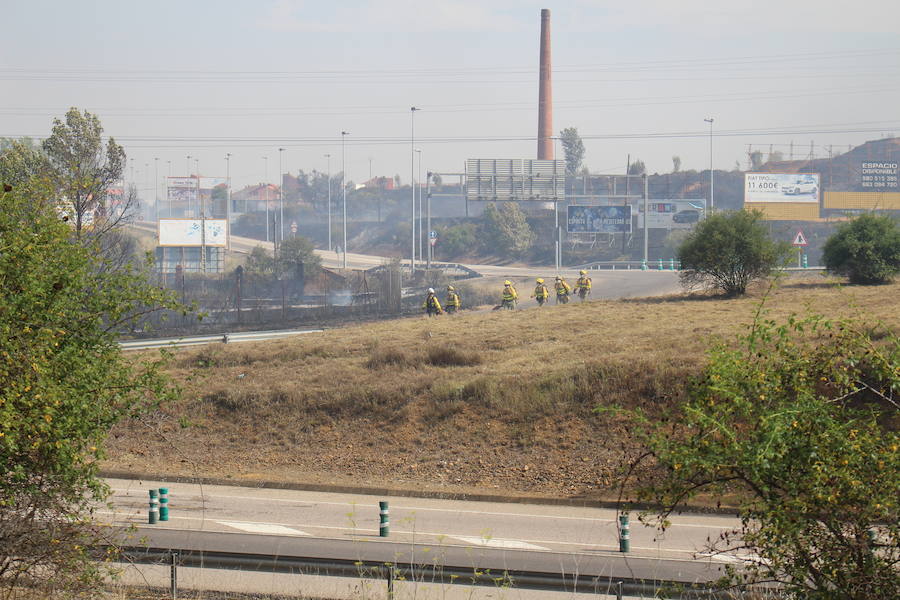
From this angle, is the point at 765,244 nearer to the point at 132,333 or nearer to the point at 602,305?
the point at 602,305

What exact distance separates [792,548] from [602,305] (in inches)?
1071

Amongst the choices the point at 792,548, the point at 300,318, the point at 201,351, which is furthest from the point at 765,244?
the point at 792,548

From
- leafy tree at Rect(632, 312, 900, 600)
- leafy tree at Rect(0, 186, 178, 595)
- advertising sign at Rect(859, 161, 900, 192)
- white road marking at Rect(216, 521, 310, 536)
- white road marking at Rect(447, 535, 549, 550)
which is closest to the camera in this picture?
leafy tree at Rect(632, 312, 900, 600)

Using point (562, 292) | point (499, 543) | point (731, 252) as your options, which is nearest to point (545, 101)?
point (562, 292)

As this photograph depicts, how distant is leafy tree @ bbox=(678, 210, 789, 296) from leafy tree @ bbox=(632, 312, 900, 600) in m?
26.0

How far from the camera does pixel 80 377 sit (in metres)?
9.31

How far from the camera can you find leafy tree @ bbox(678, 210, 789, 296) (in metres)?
31.5

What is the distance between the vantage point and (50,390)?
329 inches

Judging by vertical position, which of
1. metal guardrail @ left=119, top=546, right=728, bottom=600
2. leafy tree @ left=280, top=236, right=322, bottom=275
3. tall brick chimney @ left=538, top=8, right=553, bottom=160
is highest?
tall brick chimney @ left=538, top=8, right=553, bottom=160

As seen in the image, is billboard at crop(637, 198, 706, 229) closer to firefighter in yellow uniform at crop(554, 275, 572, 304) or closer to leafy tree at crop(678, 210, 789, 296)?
firefighter in yellow uniform at crop(554, 275, 572, 304)

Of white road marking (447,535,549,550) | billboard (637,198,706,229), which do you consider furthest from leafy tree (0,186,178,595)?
billboard (637,198,706,229)

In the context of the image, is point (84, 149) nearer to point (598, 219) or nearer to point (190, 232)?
point (190, 232)

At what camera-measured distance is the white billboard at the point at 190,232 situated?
3063 inches

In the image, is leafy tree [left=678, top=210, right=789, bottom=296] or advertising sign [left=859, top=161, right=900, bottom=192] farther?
advertising sign [left=859, top=161, right=900, bottom=192]
